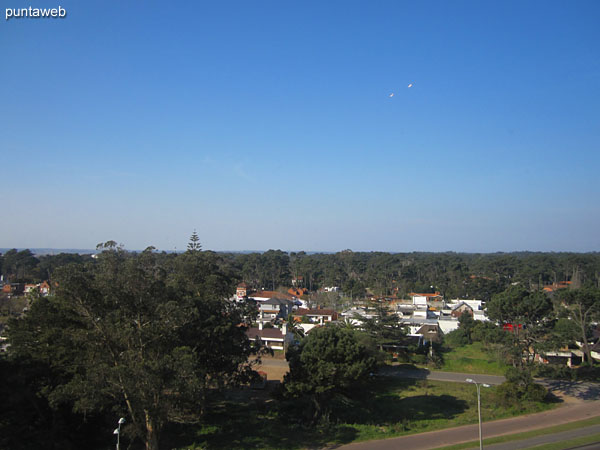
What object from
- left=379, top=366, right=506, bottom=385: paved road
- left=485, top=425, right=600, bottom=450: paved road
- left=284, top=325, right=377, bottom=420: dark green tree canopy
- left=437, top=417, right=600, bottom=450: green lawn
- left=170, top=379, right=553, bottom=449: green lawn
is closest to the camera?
left=485, top=425, right=600, bottom=450: paved road

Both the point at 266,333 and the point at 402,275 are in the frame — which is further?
the point at 402,275

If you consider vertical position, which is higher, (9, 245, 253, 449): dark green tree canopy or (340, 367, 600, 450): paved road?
(9, 245, 253, 449): dark green tree canopy

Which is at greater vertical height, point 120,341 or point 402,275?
point 120,341

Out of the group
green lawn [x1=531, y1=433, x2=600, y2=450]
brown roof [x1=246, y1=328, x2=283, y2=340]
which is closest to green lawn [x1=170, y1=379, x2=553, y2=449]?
green lawn [x1=531, y1=433, x2=600, y2=450]

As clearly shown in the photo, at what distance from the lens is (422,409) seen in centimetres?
2375

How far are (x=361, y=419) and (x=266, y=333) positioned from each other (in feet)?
62.9

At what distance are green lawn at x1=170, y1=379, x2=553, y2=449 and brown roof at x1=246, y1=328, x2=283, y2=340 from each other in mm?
13069

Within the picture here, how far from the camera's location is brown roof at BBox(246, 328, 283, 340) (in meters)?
39.1

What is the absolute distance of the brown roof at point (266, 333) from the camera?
39.1 meters

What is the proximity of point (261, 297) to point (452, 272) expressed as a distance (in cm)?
4381

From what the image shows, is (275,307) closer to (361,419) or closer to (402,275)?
(361,419)

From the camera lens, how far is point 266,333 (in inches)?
1586

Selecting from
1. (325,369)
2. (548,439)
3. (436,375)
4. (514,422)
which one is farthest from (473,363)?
(325,369)

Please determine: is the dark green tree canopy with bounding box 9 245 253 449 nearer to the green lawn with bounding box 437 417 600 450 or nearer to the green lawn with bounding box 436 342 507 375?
the green lawn with bounding box 437 417 600 450
